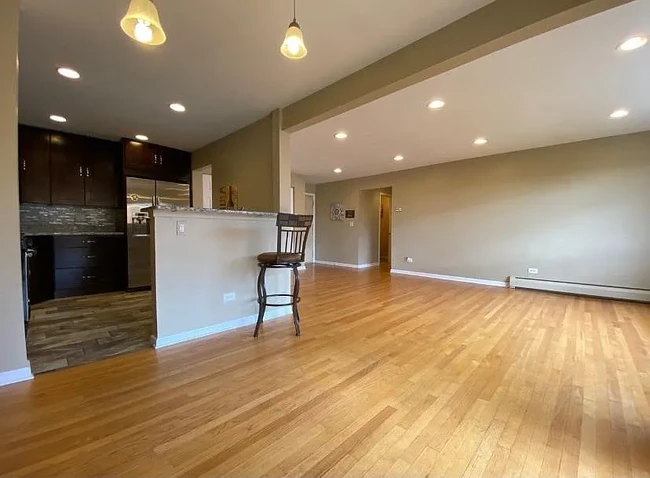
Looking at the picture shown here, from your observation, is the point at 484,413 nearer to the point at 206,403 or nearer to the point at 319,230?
the point at 206,403

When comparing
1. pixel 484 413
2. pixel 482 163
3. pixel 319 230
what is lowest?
pixel 484 413

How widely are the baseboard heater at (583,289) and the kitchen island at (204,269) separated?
452cm

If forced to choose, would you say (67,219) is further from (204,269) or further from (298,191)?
(298,191)

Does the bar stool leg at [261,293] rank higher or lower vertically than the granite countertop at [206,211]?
lower

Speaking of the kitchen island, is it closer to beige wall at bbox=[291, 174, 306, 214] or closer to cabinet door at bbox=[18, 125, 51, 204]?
cabinet door at bbox=[18, 125, 51, 204]

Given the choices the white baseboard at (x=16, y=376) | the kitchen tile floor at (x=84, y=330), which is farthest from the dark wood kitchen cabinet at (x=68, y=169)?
the white baseboard at (x=16, y=376)

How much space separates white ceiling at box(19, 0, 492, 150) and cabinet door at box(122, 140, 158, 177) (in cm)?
99

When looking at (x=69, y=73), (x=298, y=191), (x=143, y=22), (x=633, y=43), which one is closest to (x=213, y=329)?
(x=143, y=22)

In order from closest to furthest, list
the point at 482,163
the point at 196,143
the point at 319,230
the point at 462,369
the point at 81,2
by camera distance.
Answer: the point at 81,2 → the point at 462,369 → the point at 196,143 → the point at 482,163 → the point at 319,230

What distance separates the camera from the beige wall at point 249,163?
368cm

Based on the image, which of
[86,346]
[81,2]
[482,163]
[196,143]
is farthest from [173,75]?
[482,163]

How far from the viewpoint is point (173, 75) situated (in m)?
2.75

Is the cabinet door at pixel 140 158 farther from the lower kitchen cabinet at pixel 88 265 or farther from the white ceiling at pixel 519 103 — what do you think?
the white ceiling at pixel 519 103

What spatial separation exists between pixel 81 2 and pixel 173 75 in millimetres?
893
